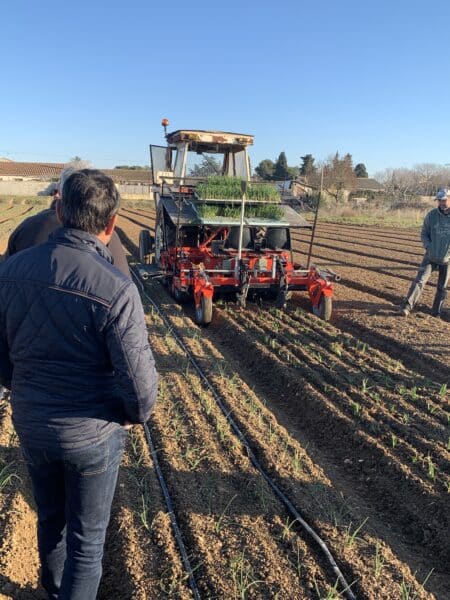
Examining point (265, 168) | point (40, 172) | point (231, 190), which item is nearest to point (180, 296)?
point (231, 190)

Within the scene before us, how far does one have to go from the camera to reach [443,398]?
15.0ft

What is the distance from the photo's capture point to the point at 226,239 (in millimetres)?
8055

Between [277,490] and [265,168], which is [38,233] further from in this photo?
[265,168]

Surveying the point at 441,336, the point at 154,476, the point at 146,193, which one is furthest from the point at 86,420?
the point at 146,193

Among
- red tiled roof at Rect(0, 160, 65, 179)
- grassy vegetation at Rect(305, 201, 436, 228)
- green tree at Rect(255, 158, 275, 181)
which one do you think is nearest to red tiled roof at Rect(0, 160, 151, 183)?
red tiled roof at Rect(0, 160, 65, 179)

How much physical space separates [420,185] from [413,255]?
5367 cm

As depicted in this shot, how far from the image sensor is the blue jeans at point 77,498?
5.85 feet

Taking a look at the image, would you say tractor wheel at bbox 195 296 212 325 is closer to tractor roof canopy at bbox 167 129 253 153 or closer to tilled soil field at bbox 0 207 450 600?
tilled soil field at bbox 0 207 450 600

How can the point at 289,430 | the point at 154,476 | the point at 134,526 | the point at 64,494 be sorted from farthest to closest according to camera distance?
the point at 289,430
the point at 154,476
the point at 134,526
the point at 64,494

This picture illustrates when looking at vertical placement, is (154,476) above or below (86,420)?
below

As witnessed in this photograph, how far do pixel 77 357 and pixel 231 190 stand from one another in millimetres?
6183

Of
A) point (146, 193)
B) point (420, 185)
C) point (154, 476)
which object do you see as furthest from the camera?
point (420, 185)

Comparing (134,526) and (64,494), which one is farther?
(134,526)

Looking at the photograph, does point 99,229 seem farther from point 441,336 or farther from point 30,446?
point 441,336
